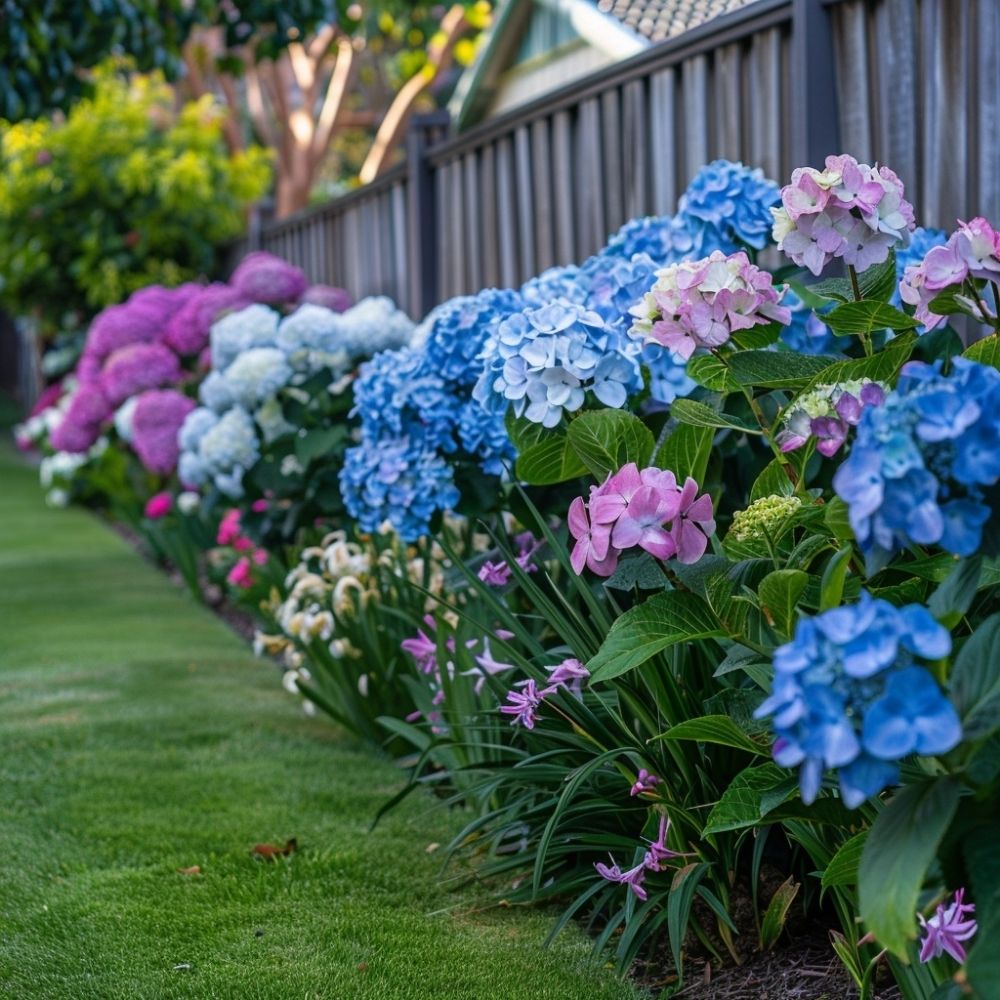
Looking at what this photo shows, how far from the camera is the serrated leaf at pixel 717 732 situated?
191 cm

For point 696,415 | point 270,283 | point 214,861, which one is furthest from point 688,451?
point 270,283

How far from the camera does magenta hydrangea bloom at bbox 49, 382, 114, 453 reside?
8.67m

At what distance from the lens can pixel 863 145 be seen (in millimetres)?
3555

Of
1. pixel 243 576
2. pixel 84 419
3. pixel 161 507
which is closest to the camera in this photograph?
pixel 243 576

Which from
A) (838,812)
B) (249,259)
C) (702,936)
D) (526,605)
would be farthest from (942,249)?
(249,259)

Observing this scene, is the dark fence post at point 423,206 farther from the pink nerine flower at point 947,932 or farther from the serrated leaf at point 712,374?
the pink nerine flower at point 947,932

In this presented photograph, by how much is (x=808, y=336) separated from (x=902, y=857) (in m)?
1.93

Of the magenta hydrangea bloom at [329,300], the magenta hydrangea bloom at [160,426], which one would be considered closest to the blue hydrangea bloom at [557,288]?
the magenta hydrangea bloom at [329,300]

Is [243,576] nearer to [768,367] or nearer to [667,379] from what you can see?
[667,379]

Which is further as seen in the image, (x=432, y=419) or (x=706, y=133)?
(x=706, y=133)

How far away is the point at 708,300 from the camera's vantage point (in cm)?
213

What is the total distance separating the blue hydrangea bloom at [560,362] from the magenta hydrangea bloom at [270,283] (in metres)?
4.48

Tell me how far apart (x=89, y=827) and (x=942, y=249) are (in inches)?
91.6

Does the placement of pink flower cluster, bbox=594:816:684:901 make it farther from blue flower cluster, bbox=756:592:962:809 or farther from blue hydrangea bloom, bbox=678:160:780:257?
blue hydrangea bloom, bbox=678:160:780:257
